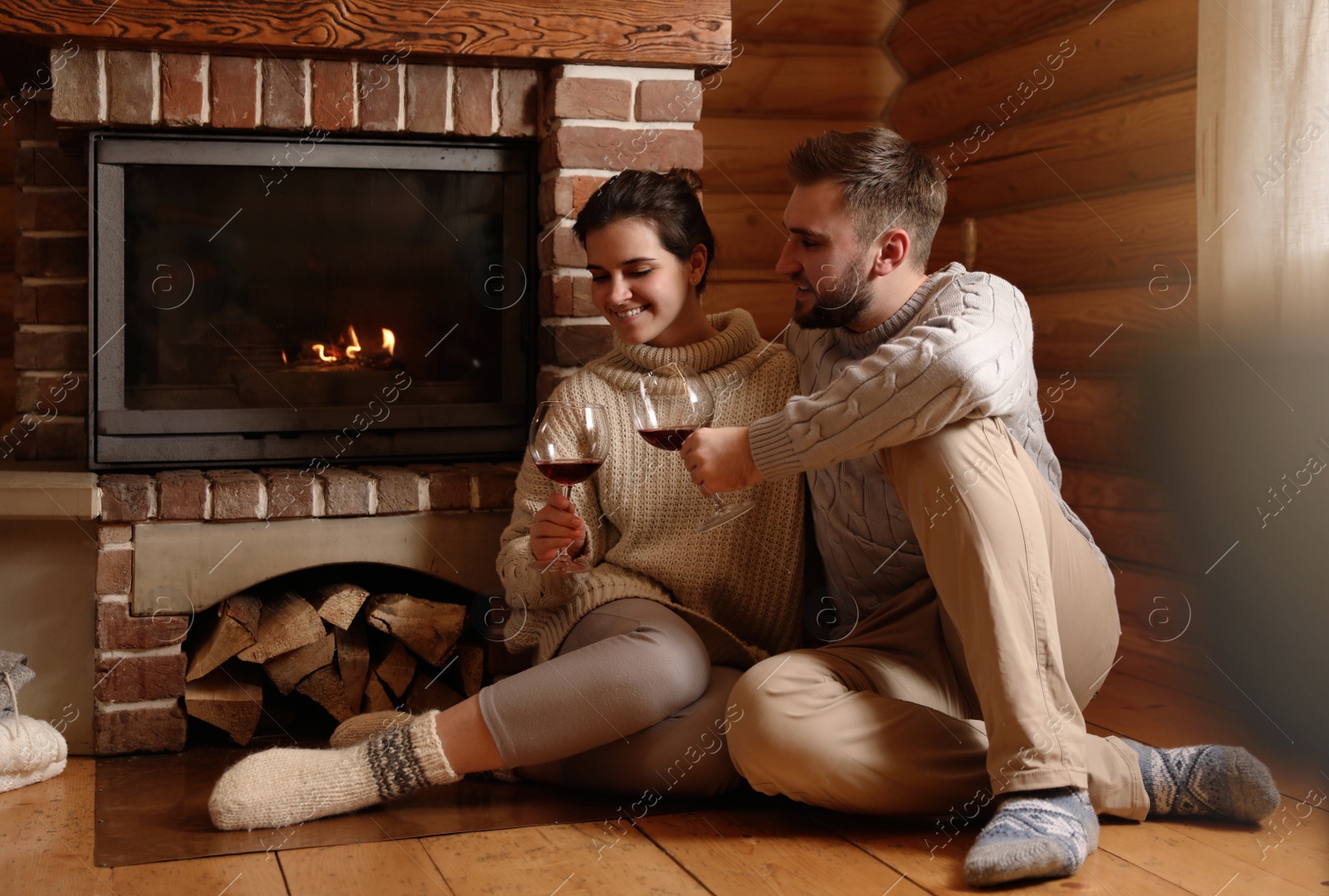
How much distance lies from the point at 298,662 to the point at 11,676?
1.38 ft

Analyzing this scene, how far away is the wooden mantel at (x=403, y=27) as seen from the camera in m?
1.85

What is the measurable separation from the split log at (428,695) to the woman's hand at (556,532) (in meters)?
0.59

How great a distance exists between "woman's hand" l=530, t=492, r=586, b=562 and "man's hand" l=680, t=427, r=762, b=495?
17cm

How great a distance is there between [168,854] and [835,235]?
1158 millimetres

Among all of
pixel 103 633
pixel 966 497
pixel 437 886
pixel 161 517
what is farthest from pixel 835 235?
pixel 103 633

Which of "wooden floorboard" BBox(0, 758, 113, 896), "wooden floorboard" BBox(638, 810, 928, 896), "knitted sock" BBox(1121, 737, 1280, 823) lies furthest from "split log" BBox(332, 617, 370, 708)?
"knitted sock" BBox(1121, 737, 1280, 823)

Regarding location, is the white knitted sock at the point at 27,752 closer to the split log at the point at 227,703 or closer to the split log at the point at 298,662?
the split log at the point at 227,703

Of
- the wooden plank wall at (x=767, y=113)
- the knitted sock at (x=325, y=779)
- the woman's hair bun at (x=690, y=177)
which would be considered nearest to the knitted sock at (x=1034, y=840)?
the knitted sock at (x=325, y=779)

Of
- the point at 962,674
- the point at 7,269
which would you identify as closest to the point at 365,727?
the point at 962,674

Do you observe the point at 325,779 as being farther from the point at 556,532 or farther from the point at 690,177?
the point at 690,177

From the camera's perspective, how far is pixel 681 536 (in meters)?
1.81

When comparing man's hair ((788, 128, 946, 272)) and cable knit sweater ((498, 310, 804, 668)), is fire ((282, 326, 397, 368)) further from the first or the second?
man's hair ((788, 128, 946, 272))

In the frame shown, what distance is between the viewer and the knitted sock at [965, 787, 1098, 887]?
1.32 m

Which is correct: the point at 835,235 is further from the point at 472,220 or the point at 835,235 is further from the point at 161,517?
the point at 161,517
